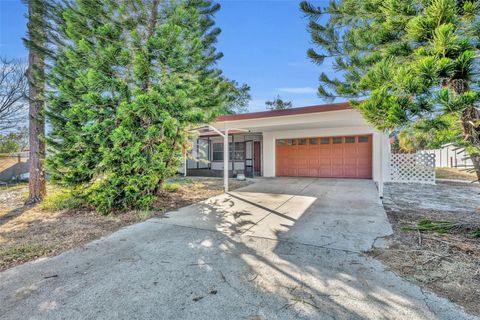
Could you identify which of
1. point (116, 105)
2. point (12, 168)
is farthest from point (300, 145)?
point (12, 168)

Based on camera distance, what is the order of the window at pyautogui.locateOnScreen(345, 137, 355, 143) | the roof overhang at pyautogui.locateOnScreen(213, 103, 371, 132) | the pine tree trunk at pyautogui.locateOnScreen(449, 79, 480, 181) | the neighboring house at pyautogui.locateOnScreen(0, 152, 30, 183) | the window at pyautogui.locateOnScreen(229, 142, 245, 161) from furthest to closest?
the window at pyautogui.locateOnScreen(229, 142, 245, 161) < the neighboring house at pyautogui.locateOnScreen(0, 152, 30, 183) < the window at pyautogui.locateOnScreen(345, 137, 355, 143) < the roof overhang at pyautogui.locateOnScreen(213, 103, 371, 132) < the pine tree trunk at pyautogui.locateOnScreen(449, 79, 480, 181)

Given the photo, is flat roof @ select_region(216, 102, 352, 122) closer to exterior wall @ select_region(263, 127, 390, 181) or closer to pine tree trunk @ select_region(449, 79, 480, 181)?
exterior wall @ select_region(263, 127, 390, 181)

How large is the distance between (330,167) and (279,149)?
2757 millimetres

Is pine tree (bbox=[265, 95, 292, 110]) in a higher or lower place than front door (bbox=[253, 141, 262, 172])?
higher

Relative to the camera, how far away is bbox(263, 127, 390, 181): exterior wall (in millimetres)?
9922

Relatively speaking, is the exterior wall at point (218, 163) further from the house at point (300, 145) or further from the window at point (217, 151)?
the window at point (217, 151)

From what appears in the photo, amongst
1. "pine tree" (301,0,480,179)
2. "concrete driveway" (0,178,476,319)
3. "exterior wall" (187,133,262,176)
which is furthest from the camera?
"exterior wall" (187,133,262,176)

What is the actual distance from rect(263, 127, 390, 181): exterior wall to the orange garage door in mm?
270

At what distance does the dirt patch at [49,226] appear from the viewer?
11.2 feet

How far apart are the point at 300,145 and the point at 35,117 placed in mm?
10416

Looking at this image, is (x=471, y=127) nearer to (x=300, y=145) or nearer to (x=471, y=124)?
(x=471, y=124)

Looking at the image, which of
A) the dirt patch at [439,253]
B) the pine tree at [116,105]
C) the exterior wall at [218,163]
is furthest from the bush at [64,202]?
the exterior wall at [218,163]

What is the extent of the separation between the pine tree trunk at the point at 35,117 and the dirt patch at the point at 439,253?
8151 mm

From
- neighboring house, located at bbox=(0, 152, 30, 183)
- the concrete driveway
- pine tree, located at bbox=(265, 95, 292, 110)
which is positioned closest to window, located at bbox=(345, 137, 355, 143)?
the concrete driveway
